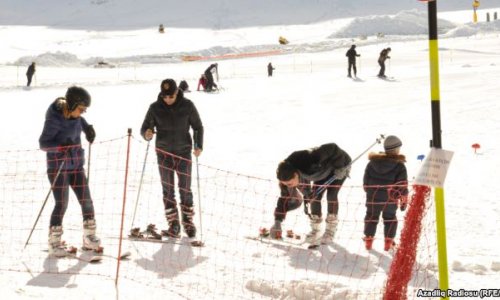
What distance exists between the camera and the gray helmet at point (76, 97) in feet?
21.0

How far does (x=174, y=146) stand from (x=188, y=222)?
800 mm

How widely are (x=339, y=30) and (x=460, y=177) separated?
169ft

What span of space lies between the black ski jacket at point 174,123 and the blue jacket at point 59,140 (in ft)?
3.01

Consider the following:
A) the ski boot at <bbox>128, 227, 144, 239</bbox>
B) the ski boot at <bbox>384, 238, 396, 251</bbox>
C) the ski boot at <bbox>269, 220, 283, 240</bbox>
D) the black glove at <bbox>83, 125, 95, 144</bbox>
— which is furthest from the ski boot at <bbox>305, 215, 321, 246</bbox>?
the black glove at <bbox>83, 125, 95, 144</bbox>

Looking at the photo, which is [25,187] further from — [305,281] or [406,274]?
[406,274]

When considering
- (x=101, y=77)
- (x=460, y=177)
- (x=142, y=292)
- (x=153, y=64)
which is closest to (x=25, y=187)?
(x=142, y=292)

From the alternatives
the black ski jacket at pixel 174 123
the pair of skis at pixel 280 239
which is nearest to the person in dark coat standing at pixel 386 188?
the pair of skis at pixel 280 239

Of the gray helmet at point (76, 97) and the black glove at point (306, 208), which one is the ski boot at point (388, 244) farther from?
the gray helmet at point (76, 97)

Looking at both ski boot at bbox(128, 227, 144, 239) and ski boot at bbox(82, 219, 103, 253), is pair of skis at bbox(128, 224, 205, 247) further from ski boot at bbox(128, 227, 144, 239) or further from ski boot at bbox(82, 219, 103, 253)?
ski boot at bbox(82, 219, 103, 253)

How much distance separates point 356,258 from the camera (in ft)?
22.0

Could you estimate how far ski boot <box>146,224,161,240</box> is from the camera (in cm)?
723

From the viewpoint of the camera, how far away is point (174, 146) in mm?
7332

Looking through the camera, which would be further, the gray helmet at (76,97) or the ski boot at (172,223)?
the ski boot at (172,223)

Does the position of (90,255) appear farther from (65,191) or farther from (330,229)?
(330,229)
